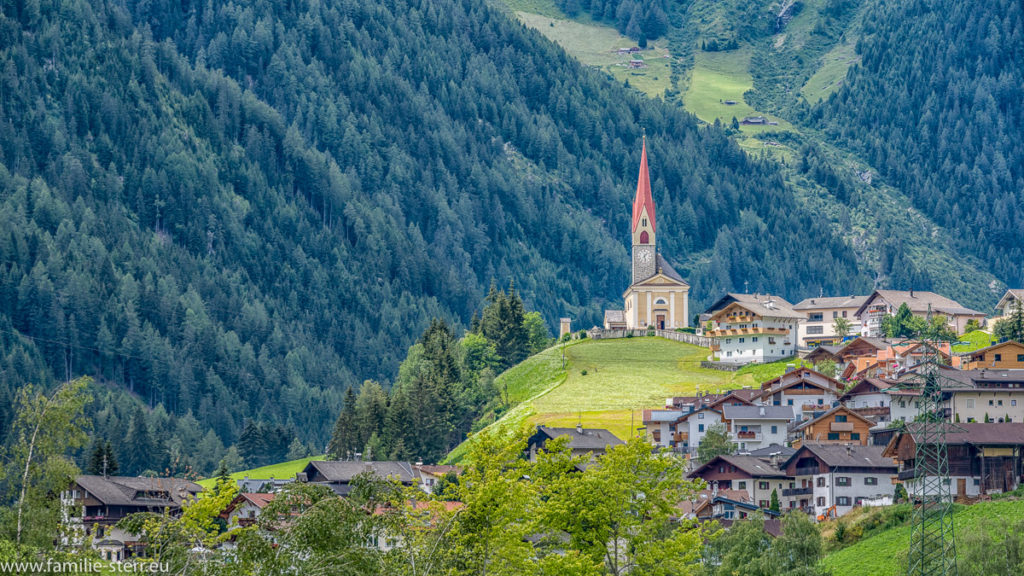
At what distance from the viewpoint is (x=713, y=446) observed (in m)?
120

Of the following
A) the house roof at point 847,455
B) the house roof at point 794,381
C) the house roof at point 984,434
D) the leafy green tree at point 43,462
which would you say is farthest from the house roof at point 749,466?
the leafy green tree at point 43,462

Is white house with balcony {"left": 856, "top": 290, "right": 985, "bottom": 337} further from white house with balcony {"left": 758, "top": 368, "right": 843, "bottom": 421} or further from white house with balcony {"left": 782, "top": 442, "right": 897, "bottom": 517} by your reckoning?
white house with balcony {"left": 782, "top": 442, "right": 897, "bottom": 517}

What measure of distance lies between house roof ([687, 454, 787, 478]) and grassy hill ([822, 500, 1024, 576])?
17629 millimetres

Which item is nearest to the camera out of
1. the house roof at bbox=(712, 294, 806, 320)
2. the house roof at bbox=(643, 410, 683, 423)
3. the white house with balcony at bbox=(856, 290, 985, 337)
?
the house roof at bbox=(643, 410, 683, 423)

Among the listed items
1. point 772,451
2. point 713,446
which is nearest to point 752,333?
point 772,451

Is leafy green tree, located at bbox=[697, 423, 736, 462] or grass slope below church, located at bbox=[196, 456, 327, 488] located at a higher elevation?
leafy green tree, located at bbox=[697, 423, 736, 462]

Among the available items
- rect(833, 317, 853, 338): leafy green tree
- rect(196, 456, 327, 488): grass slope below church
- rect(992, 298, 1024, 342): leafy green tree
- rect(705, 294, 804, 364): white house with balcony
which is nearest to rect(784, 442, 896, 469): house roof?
rect(992, 298, 1024, 342): leafy green tree

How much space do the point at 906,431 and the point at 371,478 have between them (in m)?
64.8

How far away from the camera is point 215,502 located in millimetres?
61031

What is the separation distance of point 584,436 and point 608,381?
1372 inches

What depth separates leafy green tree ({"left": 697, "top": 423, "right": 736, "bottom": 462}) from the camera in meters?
120

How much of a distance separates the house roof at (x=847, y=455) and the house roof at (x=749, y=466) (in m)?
1.35

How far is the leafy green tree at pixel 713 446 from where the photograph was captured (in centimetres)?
11981

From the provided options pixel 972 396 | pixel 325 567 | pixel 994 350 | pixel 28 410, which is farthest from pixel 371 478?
pixel 994 350
